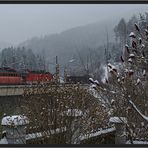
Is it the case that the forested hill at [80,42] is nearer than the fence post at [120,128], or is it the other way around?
the fence post at [120,128]

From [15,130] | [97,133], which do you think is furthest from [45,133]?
[97,133]

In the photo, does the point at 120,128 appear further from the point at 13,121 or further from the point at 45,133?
the point at 13,121

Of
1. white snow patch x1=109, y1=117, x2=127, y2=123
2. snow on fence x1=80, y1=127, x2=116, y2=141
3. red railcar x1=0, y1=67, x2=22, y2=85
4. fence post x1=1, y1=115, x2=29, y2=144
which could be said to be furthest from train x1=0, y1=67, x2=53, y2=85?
fence post x1=1, y1=115, x2=29, y2=144

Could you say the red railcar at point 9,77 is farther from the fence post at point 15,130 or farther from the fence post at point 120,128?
the fence post at point 15,130

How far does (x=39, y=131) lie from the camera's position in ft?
19.1

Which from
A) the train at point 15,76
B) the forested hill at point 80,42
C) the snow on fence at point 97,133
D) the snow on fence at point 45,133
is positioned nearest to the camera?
the snow on fence at point 45,133

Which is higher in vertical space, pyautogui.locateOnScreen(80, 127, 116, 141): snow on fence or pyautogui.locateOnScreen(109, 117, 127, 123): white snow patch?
pyautogui.locateOnScreen(109, 117, 127, 123): white snow patch

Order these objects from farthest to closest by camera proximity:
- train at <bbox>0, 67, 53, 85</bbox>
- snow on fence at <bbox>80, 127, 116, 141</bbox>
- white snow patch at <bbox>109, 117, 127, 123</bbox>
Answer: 1. train at <bbox>0, 67, 53, 85</bbox>
2. white snow patch at <bbox>109, 117, 127, 123</bbox>
3. snow on fence at <bbox>80, 127, 116, 141</bbox>

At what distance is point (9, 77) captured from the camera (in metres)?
17.8

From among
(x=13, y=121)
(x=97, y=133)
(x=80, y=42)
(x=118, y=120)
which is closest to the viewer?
(x=13, y=121)

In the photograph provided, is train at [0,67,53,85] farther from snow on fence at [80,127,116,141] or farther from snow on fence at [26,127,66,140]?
snow on fence at [26,127,66,140]

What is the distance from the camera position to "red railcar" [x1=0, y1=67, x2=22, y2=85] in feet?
56.4

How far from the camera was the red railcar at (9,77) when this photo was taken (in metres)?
17.2

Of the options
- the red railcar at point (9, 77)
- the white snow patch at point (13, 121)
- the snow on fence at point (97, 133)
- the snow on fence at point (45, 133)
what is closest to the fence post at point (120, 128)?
the snow on fence at point (97, 133)
